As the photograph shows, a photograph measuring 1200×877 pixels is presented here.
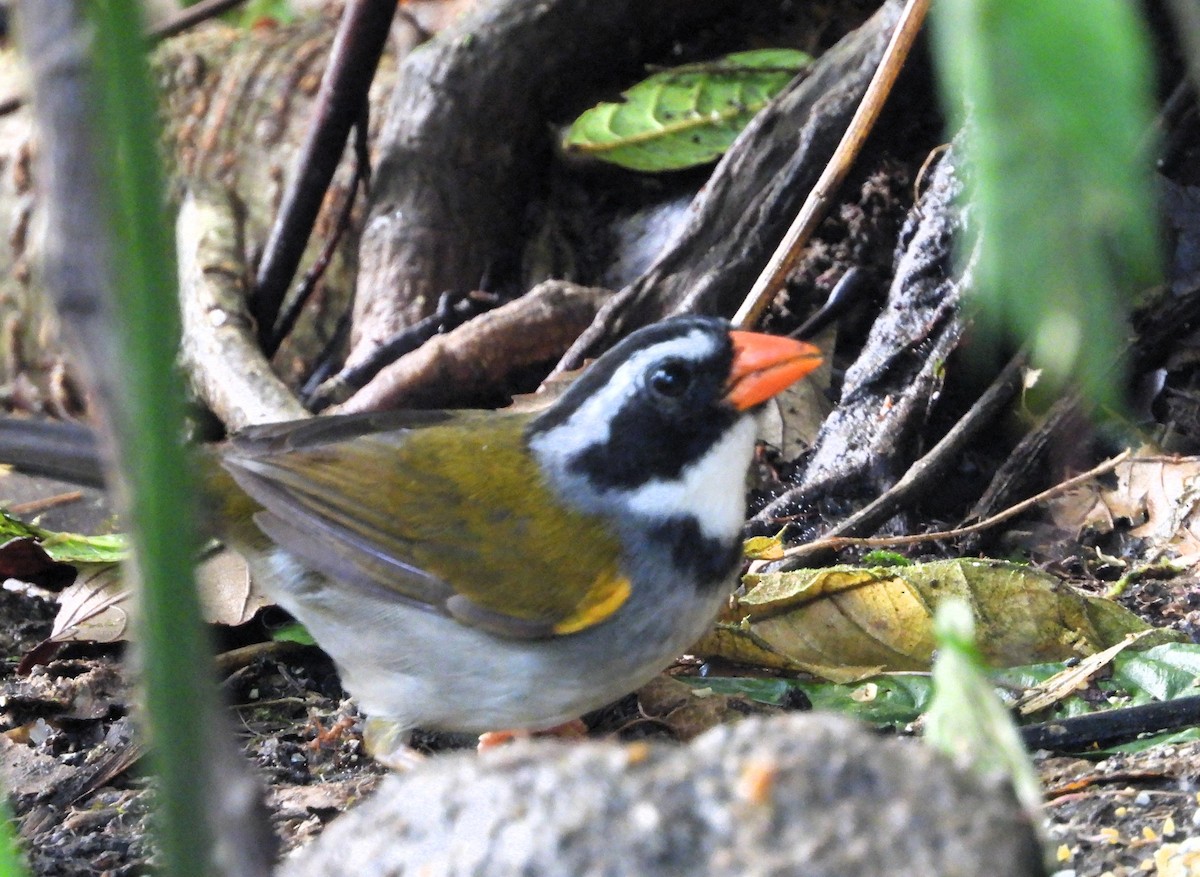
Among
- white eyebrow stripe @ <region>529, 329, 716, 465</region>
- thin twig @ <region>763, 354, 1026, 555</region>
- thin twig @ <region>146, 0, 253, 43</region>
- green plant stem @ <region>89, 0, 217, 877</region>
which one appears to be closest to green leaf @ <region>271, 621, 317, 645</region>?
white eyebrow stripe @ <region>529, 329, 716, 465</region>

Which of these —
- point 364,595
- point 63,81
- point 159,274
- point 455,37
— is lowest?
point 364,595

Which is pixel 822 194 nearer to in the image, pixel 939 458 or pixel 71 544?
pixel 939 458

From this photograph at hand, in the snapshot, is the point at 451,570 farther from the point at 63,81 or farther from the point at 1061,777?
the point at 63,81

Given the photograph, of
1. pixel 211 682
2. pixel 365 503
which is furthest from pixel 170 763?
pixel 365 503

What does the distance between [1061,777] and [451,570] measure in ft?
4.77

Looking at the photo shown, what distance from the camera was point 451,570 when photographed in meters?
3.39

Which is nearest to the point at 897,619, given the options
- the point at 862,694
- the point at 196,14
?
the point at 862,694

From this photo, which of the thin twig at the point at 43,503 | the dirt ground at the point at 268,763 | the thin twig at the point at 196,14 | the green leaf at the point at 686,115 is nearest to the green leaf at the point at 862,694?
the dirt ground at the point at 268,763

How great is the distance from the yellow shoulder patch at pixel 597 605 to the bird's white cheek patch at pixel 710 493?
201 millimetres

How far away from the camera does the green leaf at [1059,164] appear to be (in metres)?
0.68

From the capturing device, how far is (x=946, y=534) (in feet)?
12.8

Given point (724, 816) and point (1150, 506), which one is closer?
point (724, 816)

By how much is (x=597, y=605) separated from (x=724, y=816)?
1654mm

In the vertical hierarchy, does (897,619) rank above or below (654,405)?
below
